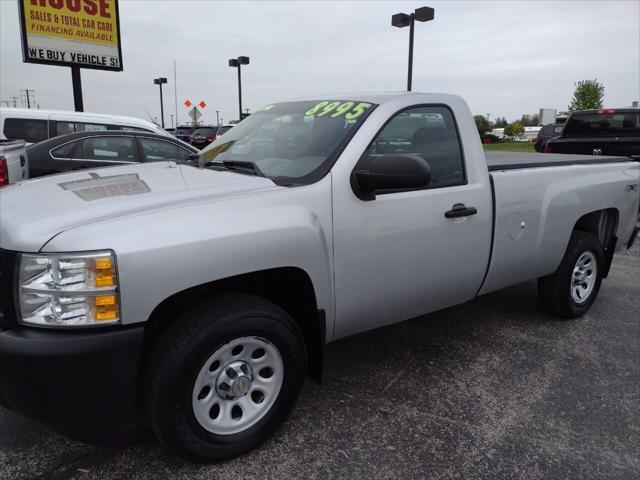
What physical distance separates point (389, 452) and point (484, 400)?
80 centimetres

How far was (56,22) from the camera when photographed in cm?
1437

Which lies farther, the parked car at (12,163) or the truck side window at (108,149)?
the truck side window at (108,149)

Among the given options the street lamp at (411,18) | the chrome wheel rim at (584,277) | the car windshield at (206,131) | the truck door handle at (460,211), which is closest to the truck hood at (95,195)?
the truck door handle at (460,211)

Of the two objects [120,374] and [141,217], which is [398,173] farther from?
[120,374]

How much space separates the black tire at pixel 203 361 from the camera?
2.06m

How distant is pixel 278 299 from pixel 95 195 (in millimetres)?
985

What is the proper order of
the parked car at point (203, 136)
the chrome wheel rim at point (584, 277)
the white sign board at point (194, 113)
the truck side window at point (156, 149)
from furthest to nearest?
1. the white sign board at point (194, 113)
2. the parked car at point (203, 136)
3. the truck side window at point (156, 149)
4. the chrome wheel rim at point (584, 277)

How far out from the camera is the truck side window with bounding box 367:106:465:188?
291 cm

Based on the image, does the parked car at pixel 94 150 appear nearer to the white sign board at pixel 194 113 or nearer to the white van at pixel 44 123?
the white van at pixel 44 123

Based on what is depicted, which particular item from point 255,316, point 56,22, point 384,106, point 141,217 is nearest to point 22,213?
point 141,217

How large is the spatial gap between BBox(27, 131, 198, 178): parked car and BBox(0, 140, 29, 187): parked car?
5.82 ft

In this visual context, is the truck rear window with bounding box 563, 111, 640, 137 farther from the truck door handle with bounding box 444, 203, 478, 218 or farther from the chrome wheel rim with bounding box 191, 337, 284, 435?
the chrome wheel rim with bounding box 191, 337, 284, 435

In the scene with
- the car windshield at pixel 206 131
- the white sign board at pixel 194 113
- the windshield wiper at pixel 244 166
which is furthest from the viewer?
the white sign board at pixel 194 113

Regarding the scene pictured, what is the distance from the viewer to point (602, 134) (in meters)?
9.54
